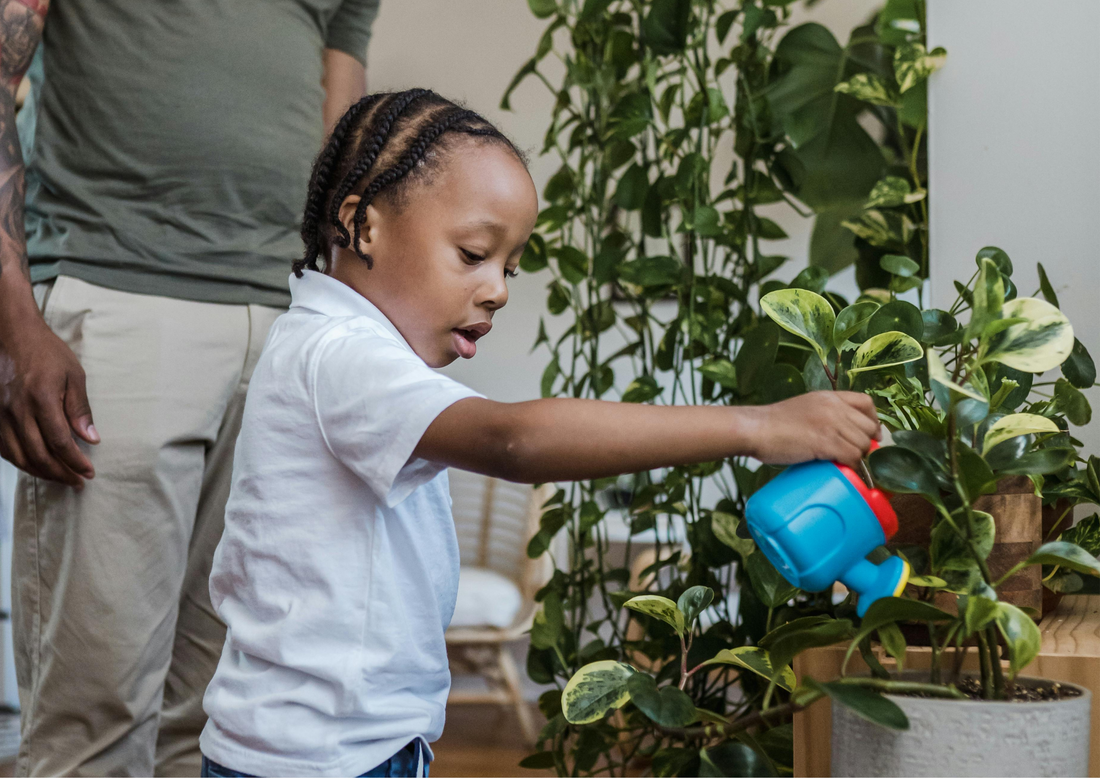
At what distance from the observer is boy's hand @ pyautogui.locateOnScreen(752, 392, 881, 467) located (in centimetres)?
50

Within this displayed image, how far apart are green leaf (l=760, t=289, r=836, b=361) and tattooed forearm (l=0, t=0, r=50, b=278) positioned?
0.77 metres

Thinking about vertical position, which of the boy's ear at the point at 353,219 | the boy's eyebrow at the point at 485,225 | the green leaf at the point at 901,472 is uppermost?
the boy's eyebrow at the point at 485,225

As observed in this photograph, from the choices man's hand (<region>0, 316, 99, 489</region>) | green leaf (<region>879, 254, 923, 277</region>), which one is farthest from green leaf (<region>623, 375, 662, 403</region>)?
man's hand (<region>0, 316, 99, 489</region>)

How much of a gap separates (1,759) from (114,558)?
1.65 meters

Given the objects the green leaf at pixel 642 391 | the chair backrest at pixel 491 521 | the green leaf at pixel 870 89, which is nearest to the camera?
the green leaf at pixel 870 89

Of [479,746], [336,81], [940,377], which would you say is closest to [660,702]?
[940,377]

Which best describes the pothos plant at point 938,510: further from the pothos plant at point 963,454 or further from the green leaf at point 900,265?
the green leaf at point 900,265

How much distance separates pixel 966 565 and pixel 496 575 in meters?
Result: 2.13

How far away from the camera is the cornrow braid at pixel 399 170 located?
0.74 meters

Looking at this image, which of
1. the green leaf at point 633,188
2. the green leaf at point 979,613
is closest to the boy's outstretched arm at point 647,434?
the green leaf at point 979,613

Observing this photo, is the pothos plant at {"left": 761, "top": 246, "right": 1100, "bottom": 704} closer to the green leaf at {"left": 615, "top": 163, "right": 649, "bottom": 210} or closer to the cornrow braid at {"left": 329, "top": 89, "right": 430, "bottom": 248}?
the cornrow braid at {"left": 329, "top": 89, "right": 430, "bottom": 248}

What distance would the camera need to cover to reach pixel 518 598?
100 inches

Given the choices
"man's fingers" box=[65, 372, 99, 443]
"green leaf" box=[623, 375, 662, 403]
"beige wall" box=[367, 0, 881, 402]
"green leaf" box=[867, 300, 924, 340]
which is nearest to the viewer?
"green leaf" box=[867, 300, 924, 340]

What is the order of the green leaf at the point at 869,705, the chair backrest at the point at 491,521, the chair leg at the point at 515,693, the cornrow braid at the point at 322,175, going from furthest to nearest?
1. the chair backrest at the point at 491,521
2. the chair leg at the point at 515,693
3. the cornrow braid at the point at 322,175
4. the green leaf at the point at 869,705
